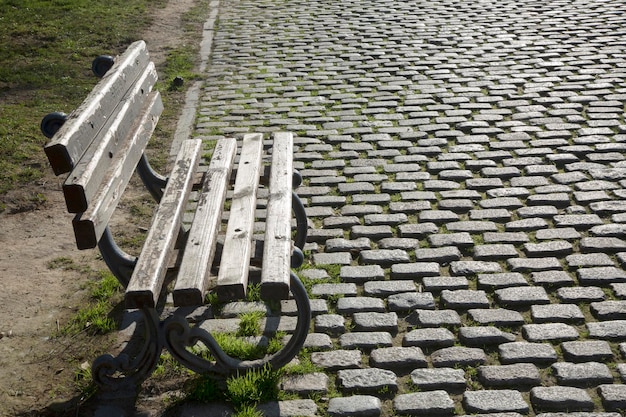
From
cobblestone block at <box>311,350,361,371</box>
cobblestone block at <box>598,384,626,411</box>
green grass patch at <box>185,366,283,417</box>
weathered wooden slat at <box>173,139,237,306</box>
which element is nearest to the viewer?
weathered wooden slat at <box>173,139,237,306</box>

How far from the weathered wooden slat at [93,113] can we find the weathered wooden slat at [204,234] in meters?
0.62

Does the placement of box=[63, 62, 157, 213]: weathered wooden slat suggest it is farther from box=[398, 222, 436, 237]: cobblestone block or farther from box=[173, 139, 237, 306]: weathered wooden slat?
box=[398, 222, 436, 237]: cobblestone block

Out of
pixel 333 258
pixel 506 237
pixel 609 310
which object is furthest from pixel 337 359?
pixel 506 237

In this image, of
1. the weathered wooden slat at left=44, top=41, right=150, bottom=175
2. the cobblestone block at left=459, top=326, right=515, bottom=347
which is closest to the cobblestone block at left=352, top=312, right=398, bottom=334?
the cobblestone block at left=459, top=326, right=515, bottom=347

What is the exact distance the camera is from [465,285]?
4609mm

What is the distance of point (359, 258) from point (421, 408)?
155cm

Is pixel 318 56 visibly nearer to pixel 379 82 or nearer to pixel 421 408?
pixel 379 82

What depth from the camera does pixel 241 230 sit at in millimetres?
3844

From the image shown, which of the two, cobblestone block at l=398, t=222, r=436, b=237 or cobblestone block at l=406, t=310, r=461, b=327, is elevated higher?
cobblestone block at l=406, t=310, r=461, b=327

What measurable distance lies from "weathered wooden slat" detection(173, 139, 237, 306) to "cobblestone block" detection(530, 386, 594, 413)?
1.52 meters

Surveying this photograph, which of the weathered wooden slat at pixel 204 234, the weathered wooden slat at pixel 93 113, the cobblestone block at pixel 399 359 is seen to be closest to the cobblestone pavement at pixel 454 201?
the cobblestone block at pixel 399 359

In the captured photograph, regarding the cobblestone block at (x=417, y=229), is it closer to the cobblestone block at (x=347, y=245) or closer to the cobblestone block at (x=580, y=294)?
the cobblestone block at (x=347, y=245)

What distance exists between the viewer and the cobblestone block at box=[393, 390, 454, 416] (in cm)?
359

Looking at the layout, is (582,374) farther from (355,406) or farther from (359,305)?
(359,305)
